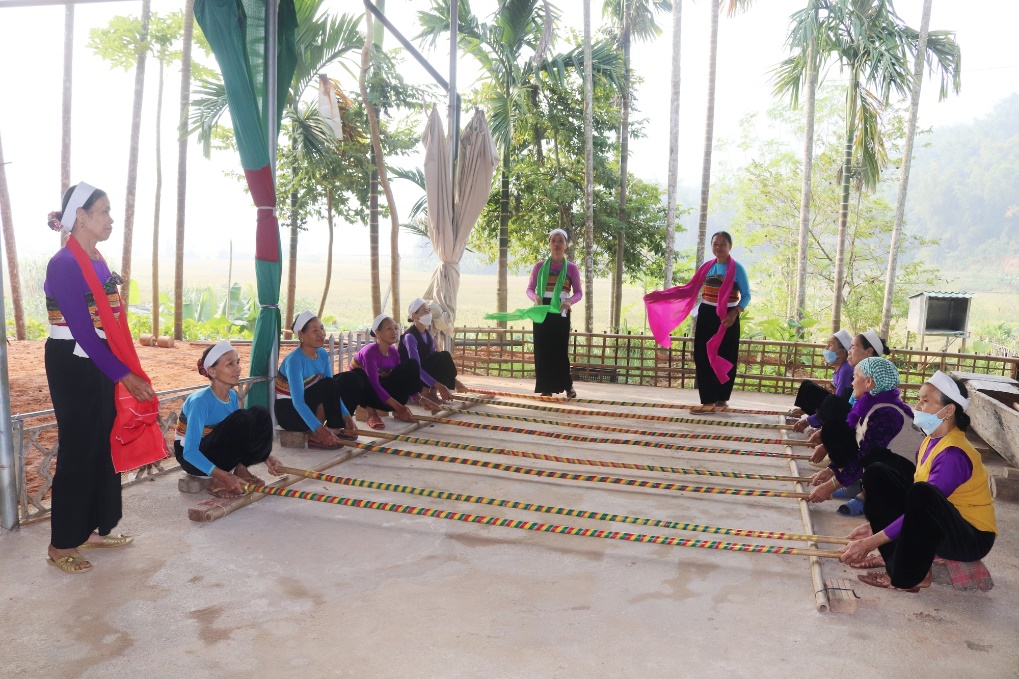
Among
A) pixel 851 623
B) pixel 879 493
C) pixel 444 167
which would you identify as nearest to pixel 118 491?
pixel 851 623

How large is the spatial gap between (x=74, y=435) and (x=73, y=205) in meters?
1.01

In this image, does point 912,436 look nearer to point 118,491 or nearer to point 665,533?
point 665,533

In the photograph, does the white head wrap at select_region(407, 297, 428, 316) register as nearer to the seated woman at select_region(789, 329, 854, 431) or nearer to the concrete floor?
the concrete floor

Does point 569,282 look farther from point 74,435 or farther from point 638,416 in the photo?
point 74,435

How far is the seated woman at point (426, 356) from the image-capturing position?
243 inches

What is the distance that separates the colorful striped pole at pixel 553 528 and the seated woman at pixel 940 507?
288 mm

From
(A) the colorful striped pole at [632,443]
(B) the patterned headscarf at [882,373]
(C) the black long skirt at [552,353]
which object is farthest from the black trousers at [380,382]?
(B) the patterned headscarf at [882,373]

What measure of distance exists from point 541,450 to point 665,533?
172 centimetres

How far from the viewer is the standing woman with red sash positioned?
10.1ft

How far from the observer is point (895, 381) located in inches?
148

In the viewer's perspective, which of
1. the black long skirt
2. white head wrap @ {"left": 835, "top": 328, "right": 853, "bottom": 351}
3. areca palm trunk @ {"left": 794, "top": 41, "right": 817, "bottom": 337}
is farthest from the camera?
areca palm trunk @ {"left": 794, "top": 41, "right": 817, "bottom": 337}

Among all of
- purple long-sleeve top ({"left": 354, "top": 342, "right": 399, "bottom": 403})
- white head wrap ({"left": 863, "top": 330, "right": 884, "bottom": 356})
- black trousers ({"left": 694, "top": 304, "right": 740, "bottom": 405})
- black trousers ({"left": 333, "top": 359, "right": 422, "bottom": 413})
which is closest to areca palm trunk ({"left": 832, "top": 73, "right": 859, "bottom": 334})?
black trousers ({"left": 694, "top": 304, "right": 740, "bottom": 405})

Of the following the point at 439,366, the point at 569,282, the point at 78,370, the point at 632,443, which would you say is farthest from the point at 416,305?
the point at 78,370

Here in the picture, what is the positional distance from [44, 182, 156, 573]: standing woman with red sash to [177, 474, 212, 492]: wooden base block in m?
0.87
